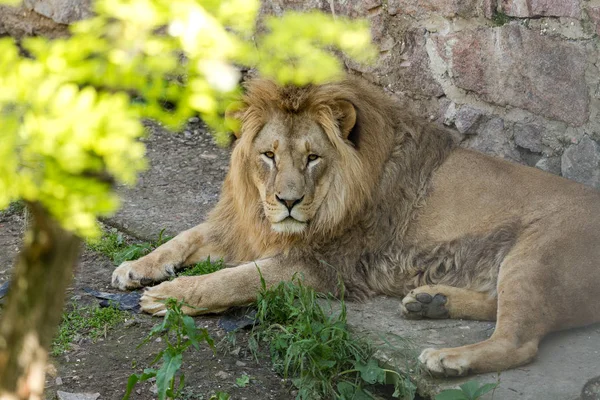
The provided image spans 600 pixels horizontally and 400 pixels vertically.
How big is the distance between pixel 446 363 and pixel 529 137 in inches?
71.8

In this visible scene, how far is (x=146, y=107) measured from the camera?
207 centimetres

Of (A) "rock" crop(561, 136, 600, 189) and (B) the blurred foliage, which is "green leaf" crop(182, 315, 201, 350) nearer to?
(B) the blurred foliage

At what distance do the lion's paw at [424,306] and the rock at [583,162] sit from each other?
1140mm

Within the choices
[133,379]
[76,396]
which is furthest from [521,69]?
[76,396]

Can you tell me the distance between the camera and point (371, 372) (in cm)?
402

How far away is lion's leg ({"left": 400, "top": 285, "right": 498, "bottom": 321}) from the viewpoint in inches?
178

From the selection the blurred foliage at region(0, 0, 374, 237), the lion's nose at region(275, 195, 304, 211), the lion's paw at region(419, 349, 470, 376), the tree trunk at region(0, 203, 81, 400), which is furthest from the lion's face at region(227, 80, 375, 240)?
the blurred foliage at region(0, 0, 374, 237)

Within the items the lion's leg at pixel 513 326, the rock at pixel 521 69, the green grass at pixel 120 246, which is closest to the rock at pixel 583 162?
the rock at pixel 521 69

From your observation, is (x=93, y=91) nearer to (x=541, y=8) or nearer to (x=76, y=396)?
(x=76, y=396)

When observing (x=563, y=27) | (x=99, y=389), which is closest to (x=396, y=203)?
(x=563, y=27)

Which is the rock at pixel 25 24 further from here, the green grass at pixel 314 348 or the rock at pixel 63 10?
the green grass at pixel 314 348

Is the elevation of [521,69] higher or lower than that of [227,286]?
higher

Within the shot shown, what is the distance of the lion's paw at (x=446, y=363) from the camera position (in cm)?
388

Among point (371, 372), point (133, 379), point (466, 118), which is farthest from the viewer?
point (466, 118)
